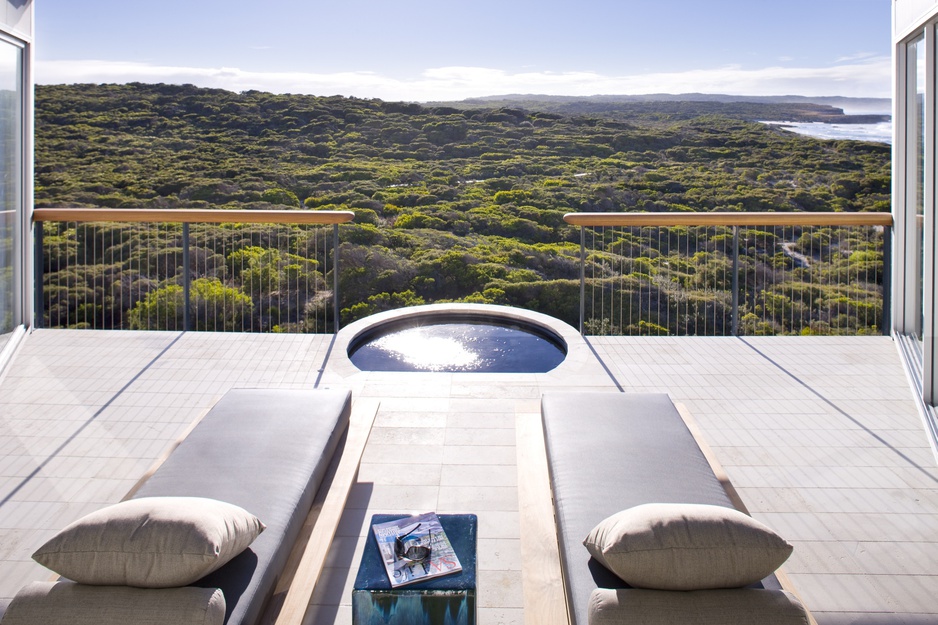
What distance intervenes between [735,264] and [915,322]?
4.01 feet

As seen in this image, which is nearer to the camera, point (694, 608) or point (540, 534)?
point (694, 608)

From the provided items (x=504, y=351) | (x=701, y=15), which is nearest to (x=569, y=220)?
(x=504, y=351)

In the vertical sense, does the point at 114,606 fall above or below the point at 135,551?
below

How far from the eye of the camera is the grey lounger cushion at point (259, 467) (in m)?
1.77

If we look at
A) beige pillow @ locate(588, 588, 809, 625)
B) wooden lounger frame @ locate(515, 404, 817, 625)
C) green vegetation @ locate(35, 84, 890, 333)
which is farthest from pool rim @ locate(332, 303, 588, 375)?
green vegetation @ locate(35, 84, 890, 333)

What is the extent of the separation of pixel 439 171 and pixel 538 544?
51.4ft

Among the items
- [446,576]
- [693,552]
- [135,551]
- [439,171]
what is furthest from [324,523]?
[439,171]

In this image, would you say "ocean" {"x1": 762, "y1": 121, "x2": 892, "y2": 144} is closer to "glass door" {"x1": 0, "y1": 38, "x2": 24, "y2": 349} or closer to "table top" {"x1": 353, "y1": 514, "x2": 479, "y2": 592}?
"glass door" {"x1": 0, "y1": 38, "x2": 24, "y2": 349}

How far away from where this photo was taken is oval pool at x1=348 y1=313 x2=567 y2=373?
496 centimetres

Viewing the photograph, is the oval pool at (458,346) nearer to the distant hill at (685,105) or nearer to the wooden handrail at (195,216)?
the wooden handrail at (195,216)

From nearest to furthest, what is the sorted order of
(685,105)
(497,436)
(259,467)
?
(259,467)
(497,436)
(685,105)

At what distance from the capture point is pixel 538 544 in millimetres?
2051

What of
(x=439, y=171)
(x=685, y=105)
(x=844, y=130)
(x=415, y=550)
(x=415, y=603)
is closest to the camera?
(x=415, y=603)

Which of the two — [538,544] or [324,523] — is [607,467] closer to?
[538,544]
